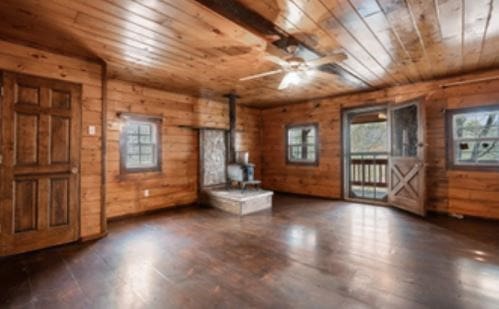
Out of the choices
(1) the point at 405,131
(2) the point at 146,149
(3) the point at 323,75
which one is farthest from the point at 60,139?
(1) the point at 405,131

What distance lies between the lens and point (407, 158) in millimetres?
4680

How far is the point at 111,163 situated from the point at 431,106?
5802mm

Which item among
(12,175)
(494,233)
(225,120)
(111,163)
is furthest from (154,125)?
(494,233)

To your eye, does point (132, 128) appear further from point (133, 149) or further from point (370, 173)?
point (370, 173)

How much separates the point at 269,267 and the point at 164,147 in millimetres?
3411

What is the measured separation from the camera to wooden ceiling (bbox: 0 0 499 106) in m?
2.23

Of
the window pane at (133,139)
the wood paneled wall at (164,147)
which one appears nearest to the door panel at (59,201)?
the wood paneled wall at (164,147)

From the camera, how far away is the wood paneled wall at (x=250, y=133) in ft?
22.3

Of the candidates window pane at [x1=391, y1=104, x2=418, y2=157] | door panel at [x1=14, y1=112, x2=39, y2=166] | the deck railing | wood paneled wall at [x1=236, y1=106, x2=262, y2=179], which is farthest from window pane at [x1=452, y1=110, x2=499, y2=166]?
door panel at [x1=14, y1=112, x2=39, y2=166]

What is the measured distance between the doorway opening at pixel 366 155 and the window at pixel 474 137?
1.13 meters

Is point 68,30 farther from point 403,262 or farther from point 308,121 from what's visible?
point 308,121

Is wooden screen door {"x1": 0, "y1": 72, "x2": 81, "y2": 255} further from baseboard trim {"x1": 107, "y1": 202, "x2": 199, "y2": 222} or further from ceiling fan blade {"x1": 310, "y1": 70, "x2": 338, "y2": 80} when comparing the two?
ceiling fan blade {"x1": 310, "y1": 70, "x2": 338, "y2": 80}

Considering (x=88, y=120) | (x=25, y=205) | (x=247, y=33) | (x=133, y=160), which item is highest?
(x=247, y=33)

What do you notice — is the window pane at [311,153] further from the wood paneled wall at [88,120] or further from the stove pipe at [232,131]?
the wood paneled wall at [88,120]
